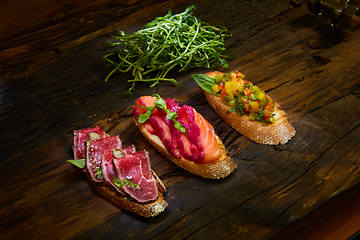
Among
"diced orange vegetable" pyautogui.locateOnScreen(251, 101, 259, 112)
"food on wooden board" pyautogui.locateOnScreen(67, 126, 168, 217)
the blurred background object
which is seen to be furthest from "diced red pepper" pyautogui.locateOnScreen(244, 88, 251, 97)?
the blurred background object

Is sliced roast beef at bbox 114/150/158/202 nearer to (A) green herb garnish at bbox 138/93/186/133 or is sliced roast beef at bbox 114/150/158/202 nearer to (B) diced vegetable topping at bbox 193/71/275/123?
Answer: (A) green herb garnish at bbox 138/93/186/133

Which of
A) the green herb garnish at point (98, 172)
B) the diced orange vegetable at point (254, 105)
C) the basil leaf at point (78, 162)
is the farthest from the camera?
the diced orange vegetable at point (254, 105)

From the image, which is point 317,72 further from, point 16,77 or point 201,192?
point 16,77

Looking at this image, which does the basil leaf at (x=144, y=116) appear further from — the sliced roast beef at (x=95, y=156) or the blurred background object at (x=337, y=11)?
the blurred background object at (x=337, y=11)

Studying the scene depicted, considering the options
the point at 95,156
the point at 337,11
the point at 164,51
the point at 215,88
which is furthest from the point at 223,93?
the point at 337,11

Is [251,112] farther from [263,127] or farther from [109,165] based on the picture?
[109,165]

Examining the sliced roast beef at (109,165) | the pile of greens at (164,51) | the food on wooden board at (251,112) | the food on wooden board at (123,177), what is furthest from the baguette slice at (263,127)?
the sliced roast beef at (109,165)
